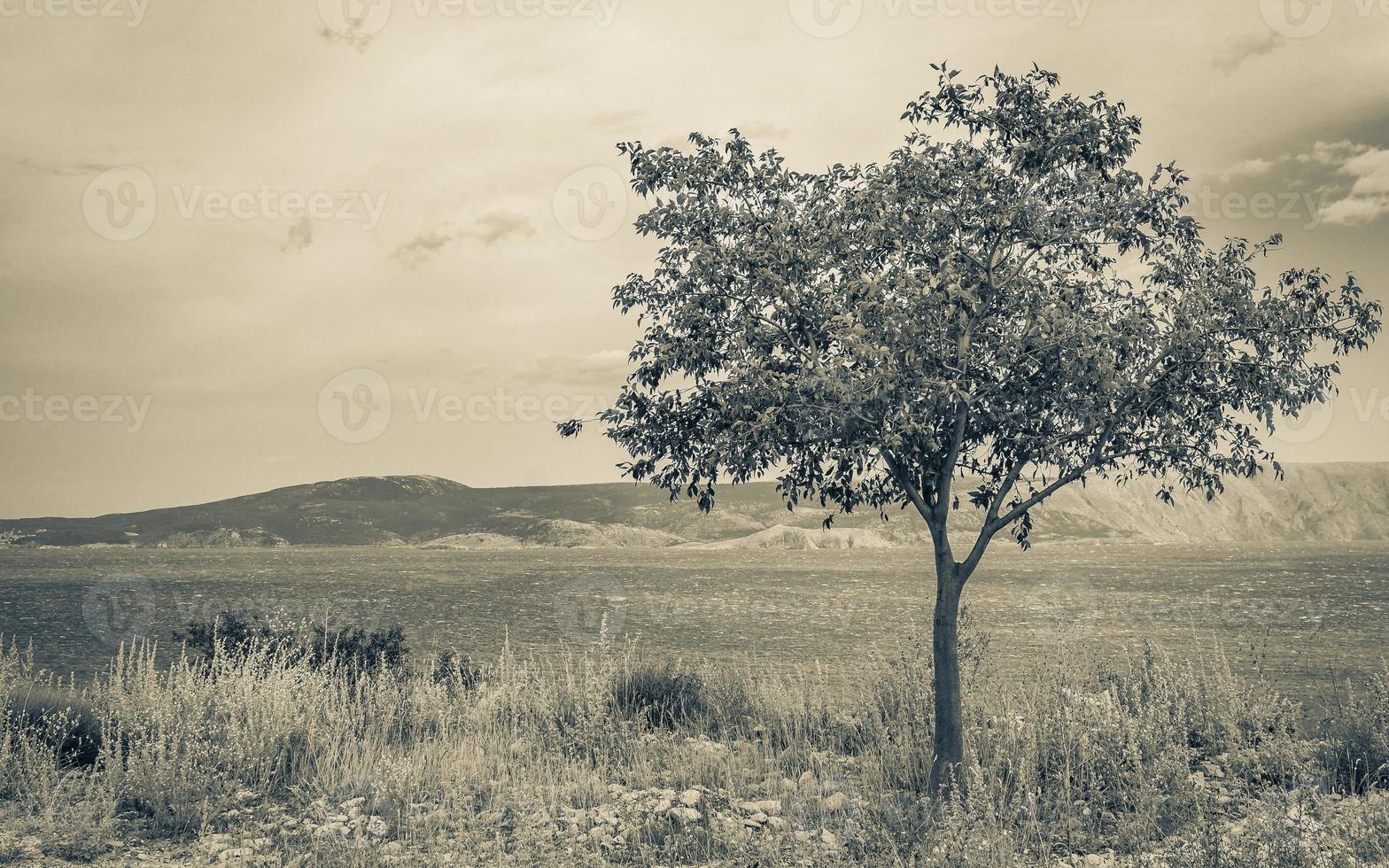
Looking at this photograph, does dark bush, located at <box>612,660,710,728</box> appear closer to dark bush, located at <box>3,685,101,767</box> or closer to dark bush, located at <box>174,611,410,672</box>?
dark bush, located at <box>174,611,410,672</box>

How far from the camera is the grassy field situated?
8359 mm

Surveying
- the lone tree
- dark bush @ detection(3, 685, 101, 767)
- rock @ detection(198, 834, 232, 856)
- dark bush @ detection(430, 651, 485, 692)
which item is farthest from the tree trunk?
dark bush @ detection(3, 685, 101, 767)

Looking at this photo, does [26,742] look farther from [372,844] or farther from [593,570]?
[593,570]

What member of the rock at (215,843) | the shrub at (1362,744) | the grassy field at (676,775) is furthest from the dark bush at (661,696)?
the shrub at (1362,744)

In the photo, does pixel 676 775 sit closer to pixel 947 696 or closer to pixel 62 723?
pixel 947 696

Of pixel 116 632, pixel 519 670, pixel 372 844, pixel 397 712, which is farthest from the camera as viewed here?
pixel 116 632

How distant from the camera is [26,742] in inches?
404

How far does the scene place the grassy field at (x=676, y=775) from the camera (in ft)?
27.4

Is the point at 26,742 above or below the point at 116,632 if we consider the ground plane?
above

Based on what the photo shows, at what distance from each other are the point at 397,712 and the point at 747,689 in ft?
15.6

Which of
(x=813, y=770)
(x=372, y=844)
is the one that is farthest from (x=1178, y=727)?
(x=372, y=844)

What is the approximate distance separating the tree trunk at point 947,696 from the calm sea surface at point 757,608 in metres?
3.26

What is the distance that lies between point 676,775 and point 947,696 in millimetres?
2911

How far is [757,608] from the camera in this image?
7044 cm
